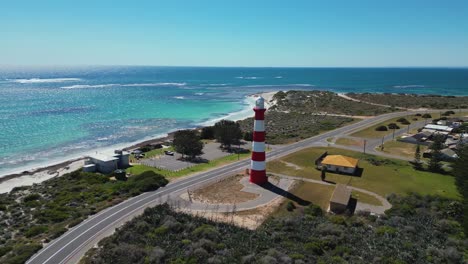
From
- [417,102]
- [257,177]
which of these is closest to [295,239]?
[257,177]

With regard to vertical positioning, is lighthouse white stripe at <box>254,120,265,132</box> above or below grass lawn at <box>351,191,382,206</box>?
above

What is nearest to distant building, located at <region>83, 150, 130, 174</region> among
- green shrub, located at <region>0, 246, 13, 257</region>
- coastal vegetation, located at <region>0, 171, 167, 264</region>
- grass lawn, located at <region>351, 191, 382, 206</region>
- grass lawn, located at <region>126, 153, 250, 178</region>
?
grass lawn, located at <region>126, 153, 250, 178</region>

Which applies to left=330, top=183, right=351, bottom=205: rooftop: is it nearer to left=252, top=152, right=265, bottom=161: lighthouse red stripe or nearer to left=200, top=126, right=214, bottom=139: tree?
left=252, top=152, right=265, bottom=161: lighthouse red stripe

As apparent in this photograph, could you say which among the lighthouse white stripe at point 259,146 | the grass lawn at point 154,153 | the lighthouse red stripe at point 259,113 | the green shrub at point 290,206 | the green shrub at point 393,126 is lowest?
the grass lawn at point 154,153

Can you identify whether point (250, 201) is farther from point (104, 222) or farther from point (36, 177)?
point (36, 177)

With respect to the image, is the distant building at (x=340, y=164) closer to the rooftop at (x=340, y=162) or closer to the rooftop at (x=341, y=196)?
the rooftop at (x=340, y=162)

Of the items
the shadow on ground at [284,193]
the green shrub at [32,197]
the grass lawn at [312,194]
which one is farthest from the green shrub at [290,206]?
the green shrub at [32,197]
